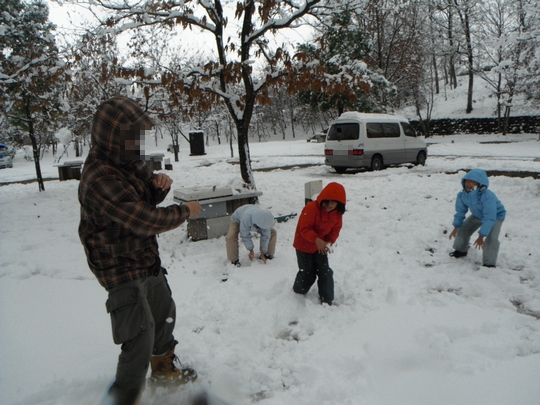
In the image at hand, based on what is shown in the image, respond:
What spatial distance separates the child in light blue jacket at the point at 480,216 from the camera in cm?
428

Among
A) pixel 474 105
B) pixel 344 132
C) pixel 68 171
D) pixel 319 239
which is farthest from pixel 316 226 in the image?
pixel 474 105

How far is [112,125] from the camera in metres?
1.93

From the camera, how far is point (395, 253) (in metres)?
5.30

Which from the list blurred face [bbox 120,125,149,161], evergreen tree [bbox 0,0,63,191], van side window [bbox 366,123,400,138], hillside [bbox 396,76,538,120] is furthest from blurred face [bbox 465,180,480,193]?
hillside [bbox 396,76,538,120]

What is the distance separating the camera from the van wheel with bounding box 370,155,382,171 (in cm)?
1307

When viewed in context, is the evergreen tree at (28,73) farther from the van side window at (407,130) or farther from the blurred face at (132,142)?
the van side window at (407,130)

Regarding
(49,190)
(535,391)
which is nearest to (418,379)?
(535,391)

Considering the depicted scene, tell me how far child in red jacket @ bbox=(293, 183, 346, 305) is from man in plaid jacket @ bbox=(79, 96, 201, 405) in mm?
1754

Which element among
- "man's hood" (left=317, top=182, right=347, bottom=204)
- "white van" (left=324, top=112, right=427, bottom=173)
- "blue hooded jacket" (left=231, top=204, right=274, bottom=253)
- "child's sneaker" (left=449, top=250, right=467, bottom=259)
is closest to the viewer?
"man's hood" (left=317, top=182, right=347, bottom=204)

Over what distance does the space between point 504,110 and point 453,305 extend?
3085 cm

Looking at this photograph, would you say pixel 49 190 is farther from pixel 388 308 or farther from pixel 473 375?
pixel 473 375

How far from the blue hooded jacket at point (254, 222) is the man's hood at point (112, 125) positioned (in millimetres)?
2792

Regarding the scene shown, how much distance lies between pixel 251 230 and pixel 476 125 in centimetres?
2936

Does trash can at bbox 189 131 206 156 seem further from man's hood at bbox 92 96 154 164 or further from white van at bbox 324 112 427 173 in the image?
man's hood at bbox 92 96 154 164
